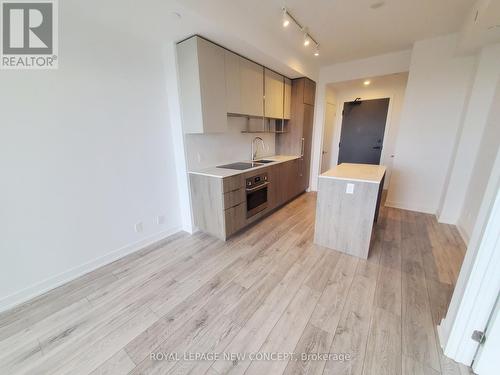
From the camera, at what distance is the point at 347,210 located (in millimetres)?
2299

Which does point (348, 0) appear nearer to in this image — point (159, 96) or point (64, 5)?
point (159, 96)

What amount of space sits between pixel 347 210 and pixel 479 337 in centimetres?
131

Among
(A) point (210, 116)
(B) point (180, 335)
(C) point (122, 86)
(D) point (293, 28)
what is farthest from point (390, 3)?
(B) point (180, 335)

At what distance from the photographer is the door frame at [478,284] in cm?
106

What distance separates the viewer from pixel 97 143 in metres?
2.04

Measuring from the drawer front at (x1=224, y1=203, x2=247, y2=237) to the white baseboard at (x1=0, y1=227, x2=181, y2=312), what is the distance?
98 cm

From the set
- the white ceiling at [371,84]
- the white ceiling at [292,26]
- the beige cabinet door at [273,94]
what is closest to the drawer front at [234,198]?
the beige cabinet door at [273,94]

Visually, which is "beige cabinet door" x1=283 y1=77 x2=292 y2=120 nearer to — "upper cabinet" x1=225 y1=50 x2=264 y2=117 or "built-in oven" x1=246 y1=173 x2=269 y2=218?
"upper cabinet" x1=225 y1=50 x2=264 y2=117

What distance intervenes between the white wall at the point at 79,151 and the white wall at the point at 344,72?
11.0ft

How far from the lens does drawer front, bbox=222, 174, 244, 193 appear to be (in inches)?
96.4

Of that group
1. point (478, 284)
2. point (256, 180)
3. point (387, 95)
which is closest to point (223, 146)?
point (256, 180)

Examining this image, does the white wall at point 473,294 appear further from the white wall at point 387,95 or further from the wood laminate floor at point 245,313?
the white wall at point 387,95

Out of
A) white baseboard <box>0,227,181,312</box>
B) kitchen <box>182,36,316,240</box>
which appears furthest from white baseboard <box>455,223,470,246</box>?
white baseboard <box>0,227,181,312</box>

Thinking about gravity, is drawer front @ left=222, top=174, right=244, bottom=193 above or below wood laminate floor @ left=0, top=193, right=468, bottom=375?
above
